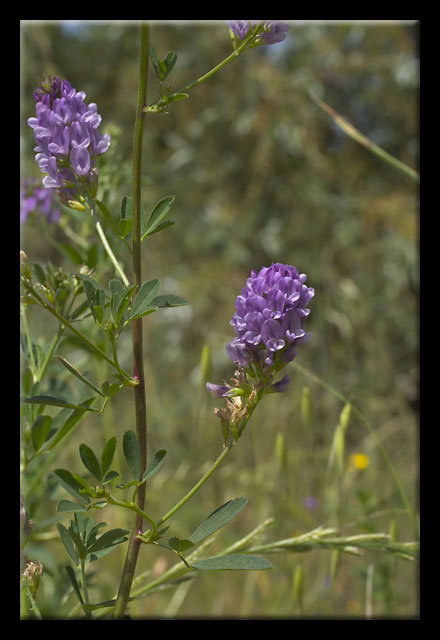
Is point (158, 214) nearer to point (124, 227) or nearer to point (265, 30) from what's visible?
point (124, 227)

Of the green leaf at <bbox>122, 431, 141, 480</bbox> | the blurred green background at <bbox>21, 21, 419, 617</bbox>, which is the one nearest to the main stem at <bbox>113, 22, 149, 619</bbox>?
the green leaf at <bbox>122, 431, 141, 480</bbox>

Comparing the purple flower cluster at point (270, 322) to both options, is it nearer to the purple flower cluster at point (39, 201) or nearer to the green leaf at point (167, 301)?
the green leaf at point (167, 301)

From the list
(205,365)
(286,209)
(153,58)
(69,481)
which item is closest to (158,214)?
(153,58)

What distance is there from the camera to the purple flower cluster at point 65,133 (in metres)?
0.56

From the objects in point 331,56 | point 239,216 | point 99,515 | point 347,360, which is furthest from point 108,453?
point 331,56

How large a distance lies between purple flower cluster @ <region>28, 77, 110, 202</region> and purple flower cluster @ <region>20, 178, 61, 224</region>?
1.06ft

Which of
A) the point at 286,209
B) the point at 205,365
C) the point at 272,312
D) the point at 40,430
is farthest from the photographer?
the point at 286,209

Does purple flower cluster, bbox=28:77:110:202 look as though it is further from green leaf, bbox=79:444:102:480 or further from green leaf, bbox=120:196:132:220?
green leaf, bbox=79:444:102:480

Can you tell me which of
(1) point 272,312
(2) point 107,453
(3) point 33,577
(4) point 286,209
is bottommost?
(3) point 33,577

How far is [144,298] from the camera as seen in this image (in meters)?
0.55

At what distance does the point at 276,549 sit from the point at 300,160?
294 centimetres

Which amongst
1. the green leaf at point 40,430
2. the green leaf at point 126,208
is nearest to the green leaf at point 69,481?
the green leaf at point 40,430

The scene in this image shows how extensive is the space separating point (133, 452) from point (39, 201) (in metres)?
0.49

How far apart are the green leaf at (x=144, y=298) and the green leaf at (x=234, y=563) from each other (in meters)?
0.20
